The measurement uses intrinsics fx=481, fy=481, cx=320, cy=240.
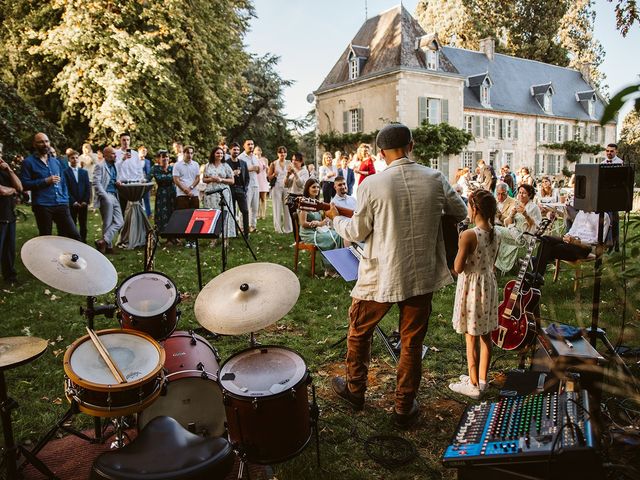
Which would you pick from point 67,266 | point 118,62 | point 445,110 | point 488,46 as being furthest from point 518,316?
point 488,46

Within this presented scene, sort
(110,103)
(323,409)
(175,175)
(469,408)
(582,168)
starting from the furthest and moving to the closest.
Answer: (110,103) < (175,175) < (582,168) < (323,409) < (469,408)

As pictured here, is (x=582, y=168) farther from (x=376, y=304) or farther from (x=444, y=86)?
(x=444, y=86)

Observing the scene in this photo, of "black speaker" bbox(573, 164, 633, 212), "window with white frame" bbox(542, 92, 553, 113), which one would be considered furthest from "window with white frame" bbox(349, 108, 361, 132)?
"black speaker" bbox(573, 164, 633, 212)

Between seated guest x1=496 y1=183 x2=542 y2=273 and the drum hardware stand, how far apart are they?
6.34 m

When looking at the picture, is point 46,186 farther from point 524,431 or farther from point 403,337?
point 524,431

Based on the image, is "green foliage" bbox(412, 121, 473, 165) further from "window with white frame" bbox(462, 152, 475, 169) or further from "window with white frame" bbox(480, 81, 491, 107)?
"window with white frame" bbox(480, 81, 491, 107)

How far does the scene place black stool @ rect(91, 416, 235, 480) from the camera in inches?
73.7

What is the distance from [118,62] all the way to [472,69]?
23.8 meters

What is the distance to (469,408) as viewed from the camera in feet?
9.14

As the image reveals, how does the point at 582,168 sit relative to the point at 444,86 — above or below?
below

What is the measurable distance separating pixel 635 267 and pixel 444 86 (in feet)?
95.0

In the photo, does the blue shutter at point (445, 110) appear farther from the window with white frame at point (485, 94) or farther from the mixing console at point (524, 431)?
the mixing console at point (524, 431)

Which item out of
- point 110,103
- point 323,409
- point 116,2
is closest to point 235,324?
point 323,409

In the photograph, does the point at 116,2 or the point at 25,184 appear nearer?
the point at 25,184
